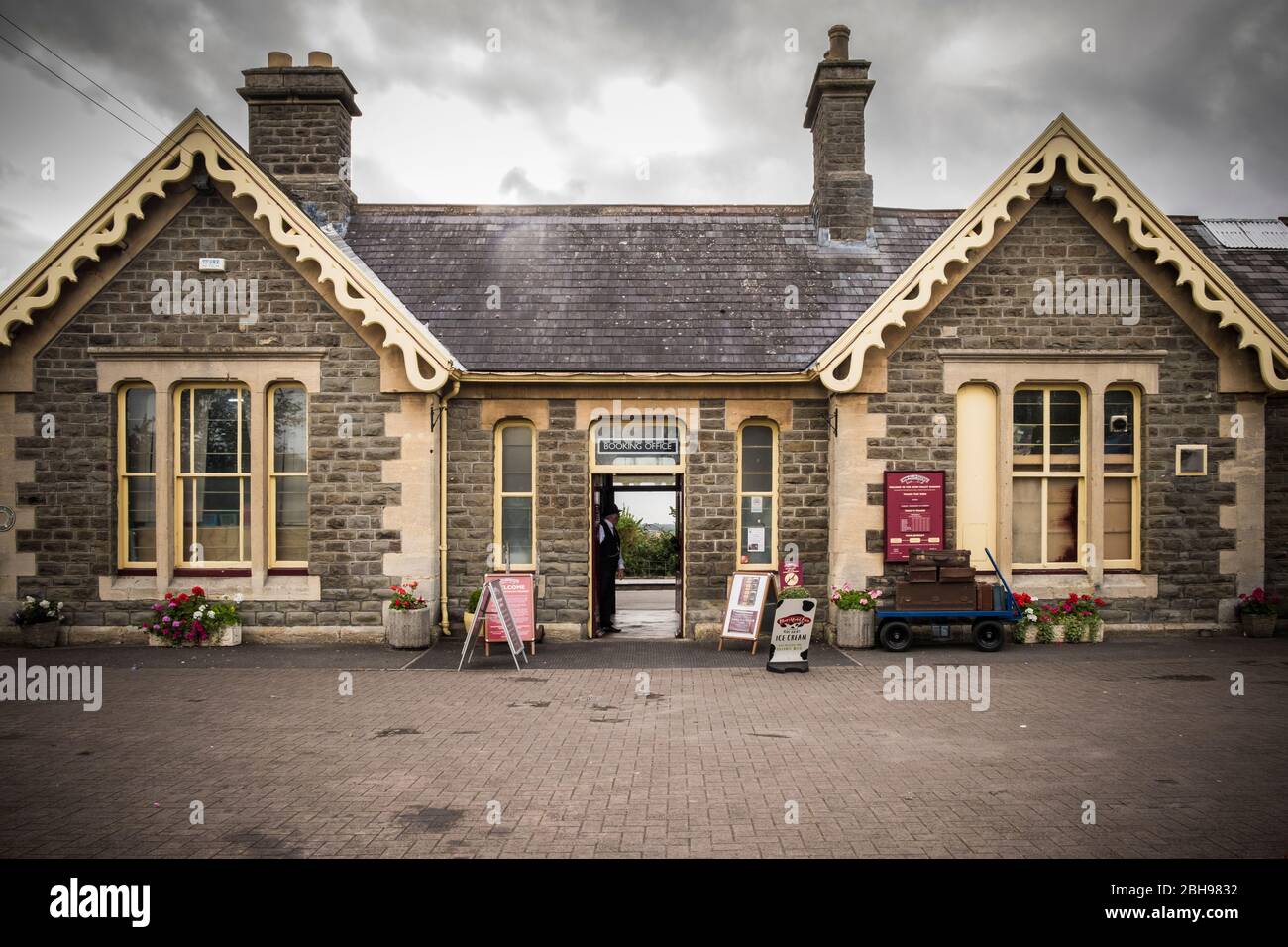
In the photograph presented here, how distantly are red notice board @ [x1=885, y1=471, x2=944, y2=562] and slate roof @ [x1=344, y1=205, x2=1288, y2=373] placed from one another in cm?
251

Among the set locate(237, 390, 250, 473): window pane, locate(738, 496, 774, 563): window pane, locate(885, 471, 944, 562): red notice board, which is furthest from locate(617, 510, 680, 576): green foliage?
locate(237, 390, 250, 473): window pane

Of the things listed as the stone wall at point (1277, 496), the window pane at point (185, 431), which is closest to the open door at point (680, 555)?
the window pane at point (185, 431)

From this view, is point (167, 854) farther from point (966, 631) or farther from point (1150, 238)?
point (1150, 238)

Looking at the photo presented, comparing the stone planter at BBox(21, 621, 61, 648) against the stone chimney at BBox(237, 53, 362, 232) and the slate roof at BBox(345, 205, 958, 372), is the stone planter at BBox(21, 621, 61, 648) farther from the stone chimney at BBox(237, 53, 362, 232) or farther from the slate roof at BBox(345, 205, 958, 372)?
the stone chimney at BBox(237, 53, 362, 232)

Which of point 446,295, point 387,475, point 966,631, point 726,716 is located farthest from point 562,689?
point 446,295

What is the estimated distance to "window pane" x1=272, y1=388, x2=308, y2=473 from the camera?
13.7 m

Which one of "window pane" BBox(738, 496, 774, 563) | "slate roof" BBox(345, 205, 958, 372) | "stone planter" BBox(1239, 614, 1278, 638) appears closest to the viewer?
"stone planter" BBox(1239, 614, 1278, 638)

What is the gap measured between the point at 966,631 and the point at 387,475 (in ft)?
31.3

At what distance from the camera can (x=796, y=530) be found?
45.8ft

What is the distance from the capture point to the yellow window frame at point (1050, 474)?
45.3 feet

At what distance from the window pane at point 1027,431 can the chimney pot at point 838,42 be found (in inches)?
322

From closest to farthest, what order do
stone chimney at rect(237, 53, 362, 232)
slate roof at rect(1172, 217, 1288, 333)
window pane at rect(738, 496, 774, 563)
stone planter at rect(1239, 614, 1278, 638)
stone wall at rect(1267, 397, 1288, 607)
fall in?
stone planter at rect(1239, 614, 1278, 638), stone wall at rect(1267, 397, 1288, 607), window pane at rect(738, 496, 774, 563), slate roof at rect(1172, 217, 1288, 333), stone chimney at rect(237, 53, 362, 232)

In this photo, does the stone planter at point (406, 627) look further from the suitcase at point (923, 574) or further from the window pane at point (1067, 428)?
the window pane at point (1067, 428)

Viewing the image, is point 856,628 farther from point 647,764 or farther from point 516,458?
point 647,764
